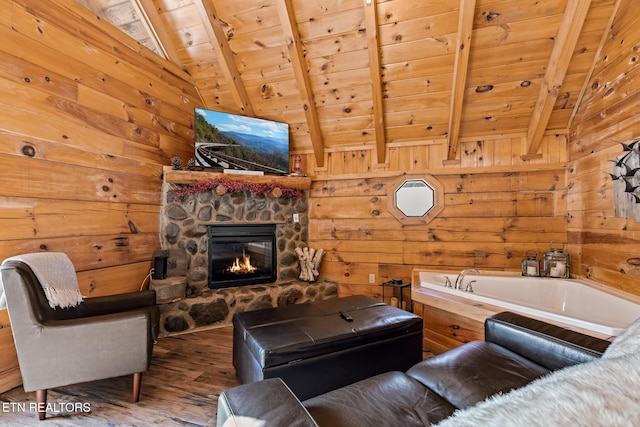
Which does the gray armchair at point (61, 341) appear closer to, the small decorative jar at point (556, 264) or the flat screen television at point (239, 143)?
the flat screen television at point (239, 143)

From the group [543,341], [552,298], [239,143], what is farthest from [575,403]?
[239,143]

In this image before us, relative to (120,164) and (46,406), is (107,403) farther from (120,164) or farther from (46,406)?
(120,164)

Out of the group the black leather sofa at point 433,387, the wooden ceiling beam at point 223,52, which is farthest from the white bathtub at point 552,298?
the wooden ceiling beam at point 223,52

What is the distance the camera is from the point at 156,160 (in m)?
3.30

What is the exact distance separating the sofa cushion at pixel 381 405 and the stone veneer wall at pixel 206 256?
238 centimetres

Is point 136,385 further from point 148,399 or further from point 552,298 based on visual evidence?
point 552,298

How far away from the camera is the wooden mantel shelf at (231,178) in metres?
3.25

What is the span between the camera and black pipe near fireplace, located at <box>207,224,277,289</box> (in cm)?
356

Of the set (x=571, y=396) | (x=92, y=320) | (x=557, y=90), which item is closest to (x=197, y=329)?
(x=92, y=320)

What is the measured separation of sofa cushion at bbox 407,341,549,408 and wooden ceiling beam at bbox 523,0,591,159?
265 centimetres

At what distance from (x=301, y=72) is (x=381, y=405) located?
321cm

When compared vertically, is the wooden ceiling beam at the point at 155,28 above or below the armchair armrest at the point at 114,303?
above

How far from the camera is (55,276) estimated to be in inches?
75.4

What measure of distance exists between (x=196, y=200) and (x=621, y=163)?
394 centimetres
